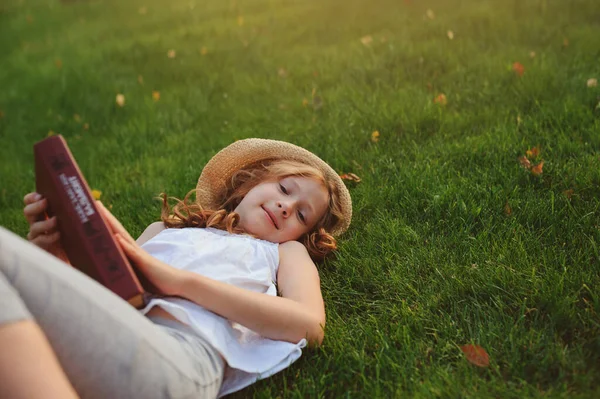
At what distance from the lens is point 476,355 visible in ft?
6.58

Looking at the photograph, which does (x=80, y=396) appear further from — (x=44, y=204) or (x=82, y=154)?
(x=82, y=154)

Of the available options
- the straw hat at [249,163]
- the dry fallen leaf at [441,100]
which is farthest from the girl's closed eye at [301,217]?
the dry fallen leaf at [441,100]

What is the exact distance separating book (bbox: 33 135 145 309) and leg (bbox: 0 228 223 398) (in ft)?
0.13

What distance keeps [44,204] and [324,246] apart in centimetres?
119

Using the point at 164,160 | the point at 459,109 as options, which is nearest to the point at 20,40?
the point at 164,160

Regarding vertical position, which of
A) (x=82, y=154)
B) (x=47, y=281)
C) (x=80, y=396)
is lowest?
(x=82, y=154)

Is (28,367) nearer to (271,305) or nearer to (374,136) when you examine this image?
(271,305)

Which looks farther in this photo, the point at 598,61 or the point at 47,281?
the point at 598,61

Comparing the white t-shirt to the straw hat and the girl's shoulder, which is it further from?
the straw hat

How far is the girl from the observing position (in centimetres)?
156

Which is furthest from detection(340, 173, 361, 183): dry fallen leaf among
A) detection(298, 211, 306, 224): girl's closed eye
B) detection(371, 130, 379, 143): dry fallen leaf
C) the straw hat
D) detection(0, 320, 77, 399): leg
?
detection(0, 320, 77, 399): leg

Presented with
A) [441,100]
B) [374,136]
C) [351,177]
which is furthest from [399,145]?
[441,100]

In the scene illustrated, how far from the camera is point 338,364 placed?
2117 mm

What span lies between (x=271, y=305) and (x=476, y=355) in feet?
2.26
